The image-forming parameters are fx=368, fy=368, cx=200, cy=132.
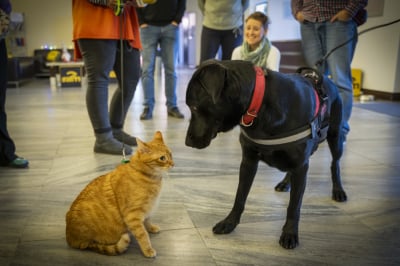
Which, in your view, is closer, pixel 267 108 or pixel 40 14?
pixel 267 108

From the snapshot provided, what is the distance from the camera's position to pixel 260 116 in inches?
48.0

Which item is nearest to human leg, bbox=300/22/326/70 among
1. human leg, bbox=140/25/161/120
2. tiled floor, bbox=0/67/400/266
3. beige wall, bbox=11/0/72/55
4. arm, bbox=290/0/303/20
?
arm, bbox=290/0/303/20

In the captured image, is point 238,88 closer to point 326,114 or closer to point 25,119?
point 326,114

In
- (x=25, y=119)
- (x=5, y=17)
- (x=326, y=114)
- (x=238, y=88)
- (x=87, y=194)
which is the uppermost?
(x=5, y=17)

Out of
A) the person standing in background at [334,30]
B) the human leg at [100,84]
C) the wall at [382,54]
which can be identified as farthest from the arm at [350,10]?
the wall at [382,54]

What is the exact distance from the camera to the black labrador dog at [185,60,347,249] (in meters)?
1.15

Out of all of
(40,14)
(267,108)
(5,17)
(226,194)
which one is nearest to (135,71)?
(5,17)

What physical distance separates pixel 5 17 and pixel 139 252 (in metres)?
1.54

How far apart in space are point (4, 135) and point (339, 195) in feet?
6.19

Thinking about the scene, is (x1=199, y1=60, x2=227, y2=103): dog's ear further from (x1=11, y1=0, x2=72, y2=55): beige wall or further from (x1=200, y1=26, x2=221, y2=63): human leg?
(x1=11, y1=0, x2=72, y2=55): beige wall

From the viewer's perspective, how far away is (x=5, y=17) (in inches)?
80.1

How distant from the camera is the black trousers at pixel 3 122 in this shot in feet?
6.80

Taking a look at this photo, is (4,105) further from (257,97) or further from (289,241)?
(289,241)

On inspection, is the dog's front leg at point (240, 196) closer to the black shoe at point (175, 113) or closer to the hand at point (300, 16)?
the hand at point (300, 16)
